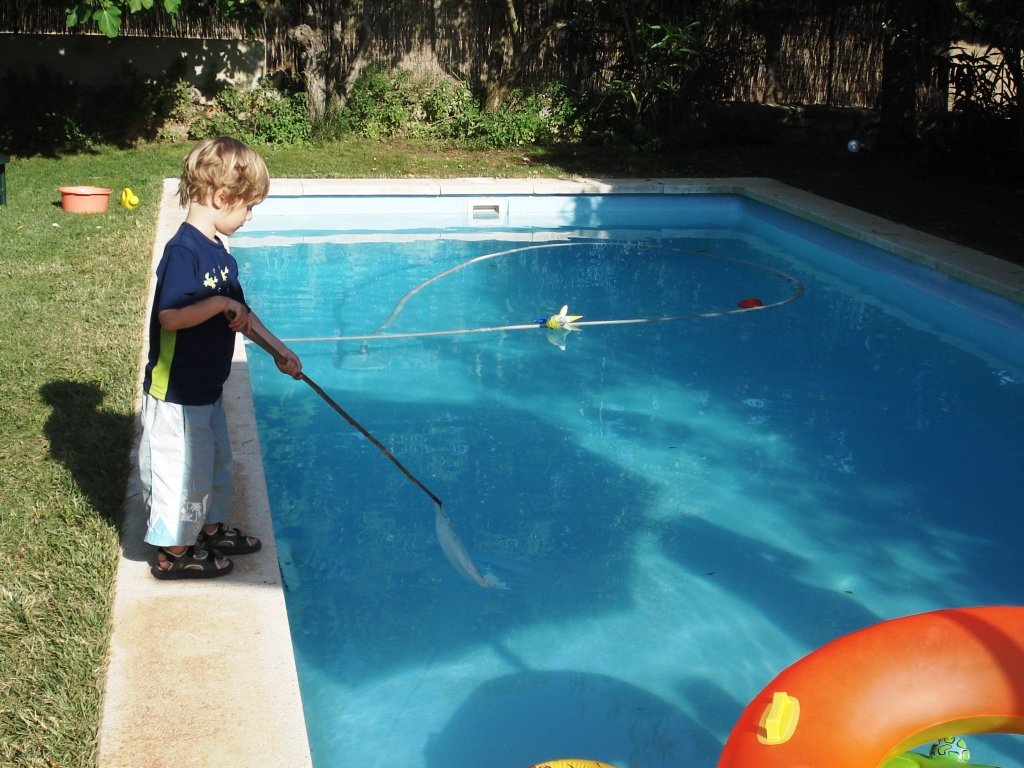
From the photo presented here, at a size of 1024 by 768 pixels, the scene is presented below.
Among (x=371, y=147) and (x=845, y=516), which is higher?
(x=371, y=147)

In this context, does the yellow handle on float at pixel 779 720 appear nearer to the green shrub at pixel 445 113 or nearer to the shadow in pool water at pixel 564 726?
the shadow in pool water at pixel 564 726

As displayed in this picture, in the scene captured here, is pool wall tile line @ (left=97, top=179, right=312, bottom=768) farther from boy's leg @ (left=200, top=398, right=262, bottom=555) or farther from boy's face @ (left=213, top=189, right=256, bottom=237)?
boy's face @ (left=213, top=189, right=256, bottom=237)

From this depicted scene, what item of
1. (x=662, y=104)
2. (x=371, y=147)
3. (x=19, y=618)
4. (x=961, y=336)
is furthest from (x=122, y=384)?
(x=662, y=104)

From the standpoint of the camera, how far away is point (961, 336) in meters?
6.52

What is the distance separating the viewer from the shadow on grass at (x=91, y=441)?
3291mm

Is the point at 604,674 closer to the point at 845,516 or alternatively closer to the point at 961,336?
the point at 845,516

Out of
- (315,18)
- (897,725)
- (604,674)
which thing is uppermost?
(315,18)

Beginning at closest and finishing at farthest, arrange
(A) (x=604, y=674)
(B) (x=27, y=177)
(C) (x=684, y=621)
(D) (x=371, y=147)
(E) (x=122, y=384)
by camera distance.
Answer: (A) (x=604, y=674) → (C) (x=684, y=621) → (E) (x=122, y=384) → (B) (x=27, y=177) → (D) (x=371, y=147)

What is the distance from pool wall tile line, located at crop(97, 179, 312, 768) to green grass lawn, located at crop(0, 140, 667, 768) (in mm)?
51

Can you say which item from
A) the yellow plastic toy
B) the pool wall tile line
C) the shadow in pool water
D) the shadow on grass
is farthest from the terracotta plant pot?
the shadow in pool water

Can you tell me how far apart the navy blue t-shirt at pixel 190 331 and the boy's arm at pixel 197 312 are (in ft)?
0.06

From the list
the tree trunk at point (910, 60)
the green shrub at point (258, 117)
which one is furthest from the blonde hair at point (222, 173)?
the green shrub at point (258, 117)

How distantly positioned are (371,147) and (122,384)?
819 cm

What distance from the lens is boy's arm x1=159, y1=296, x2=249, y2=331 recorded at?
8.42 feet
